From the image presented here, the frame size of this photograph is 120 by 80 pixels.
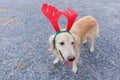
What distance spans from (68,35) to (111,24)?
10.7ft

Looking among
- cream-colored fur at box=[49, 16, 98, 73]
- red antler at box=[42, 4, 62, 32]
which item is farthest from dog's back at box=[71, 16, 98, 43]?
red antler at box=[42, 4, 62, 32]

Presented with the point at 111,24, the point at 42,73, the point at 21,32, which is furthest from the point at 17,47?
the point at 111,24

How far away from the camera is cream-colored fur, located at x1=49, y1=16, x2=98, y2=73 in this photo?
3.15m

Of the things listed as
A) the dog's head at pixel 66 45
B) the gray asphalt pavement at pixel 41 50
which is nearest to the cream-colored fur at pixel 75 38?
the dog's head at pixel 66 45

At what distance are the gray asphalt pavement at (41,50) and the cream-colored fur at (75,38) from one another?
27 cm

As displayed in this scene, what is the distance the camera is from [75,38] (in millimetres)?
3400

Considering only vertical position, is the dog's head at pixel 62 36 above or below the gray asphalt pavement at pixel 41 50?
above

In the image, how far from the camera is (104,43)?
478 centimetres

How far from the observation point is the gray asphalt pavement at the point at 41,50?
3.71 m

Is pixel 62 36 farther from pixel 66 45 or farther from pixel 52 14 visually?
pixel 52 14

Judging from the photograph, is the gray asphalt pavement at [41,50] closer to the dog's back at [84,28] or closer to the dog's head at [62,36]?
the dog's back at [84,28]

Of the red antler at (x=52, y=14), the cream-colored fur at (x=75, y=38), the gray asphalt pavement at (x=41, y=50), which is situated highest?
the red antler at (x=52, y=14)

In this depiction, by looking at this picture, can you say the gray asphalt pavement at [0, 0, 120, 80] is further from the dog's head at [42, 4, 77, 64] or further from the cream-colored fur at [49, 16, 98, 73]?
the dog's head at [42, 4, 77, 64]

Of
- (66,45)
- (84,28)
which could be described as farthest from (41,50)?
(66,45)
